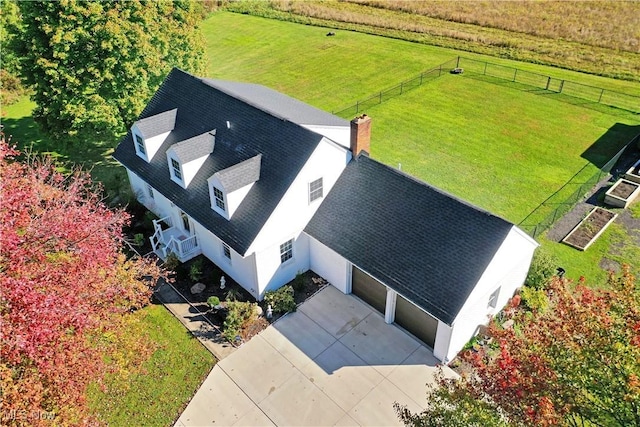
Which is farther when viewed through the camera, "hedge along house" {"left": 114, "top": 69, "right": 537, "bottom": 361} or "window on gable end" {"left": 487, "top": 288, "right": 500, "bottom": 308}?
"window on gable end" {"left": 487, "top": 288, "right": 500, "bottom": 308}

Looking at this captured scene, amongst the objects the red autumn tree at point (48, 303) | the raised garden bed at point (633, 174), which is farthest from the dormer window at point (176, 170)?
the raised garden bed at point (633, 174)

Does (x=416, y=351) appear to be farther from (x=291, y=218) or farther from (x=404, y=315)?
(x=291, y=218)

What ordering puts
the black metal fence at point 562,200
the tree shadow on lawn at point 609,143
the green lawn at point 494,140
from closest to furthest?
the black metal fence at point 562,200, the green lawn at point 494,140, the tree shadow on lawn at point 609,143

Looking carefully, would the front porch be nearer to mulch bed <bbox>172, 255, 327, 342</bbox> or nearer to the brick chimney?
mulch bed <bbox>172, 255, 327, 342</bbox>

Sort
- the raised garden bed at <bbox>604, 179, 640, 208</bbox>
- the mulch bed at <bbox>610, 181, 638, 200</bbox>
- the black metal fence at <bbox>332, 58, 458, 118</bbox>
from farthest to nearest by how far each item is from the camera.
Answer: the black metal fence at <bbox>332, 58, 458, 118</bbox>, the mulch bed at <bbox>610, 181, 638, 200</bbox>, the raised garden bed at <bbox>604, 179, 640, 208</bbox>

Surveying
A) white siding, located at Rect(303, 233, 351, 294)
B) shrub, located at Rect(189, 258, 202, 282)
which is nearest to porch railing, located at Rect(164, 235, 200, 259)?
shrub, located at Rect(189, 258, 202, 282)

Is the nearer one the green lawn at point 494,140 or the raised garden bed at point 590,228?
the raised garden bed at point 590,228

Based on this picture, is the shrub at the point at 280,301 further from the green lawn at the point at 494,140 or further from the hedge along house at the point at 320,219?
the green lawn at the point at 494,140
